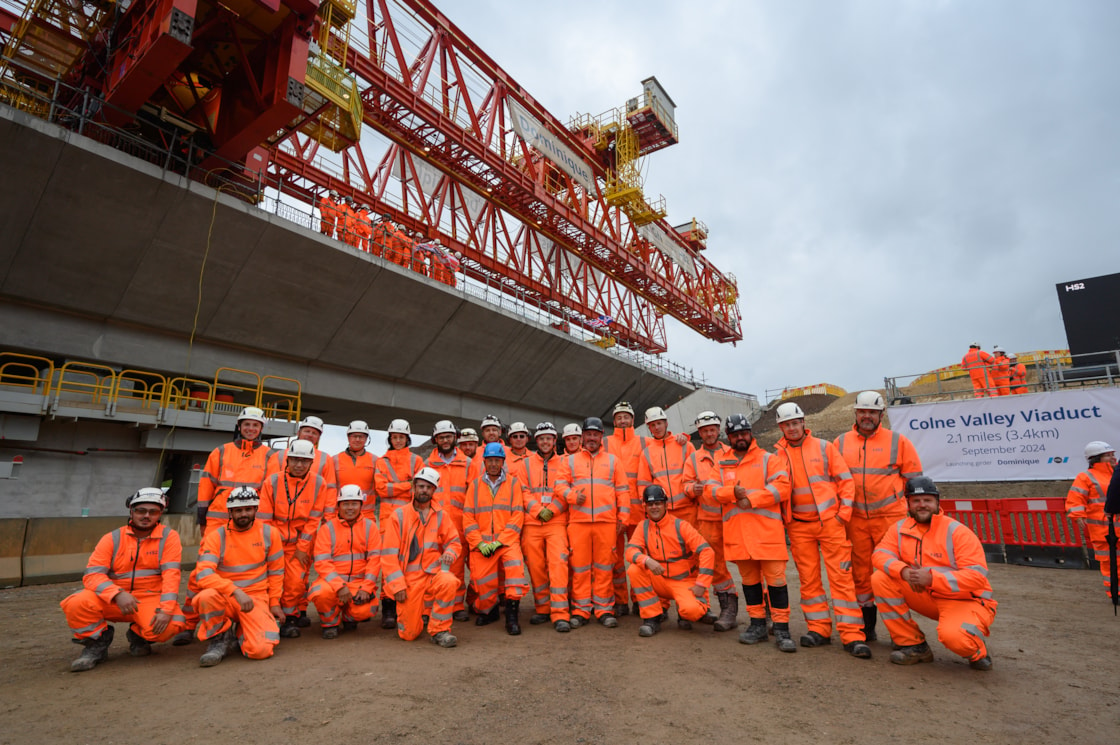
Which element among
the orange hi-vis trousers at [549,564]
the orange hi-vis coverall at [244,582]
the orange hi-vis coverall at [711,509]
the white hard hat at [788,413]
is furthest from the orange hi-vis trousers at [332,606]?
the white hard hat at [788,413]

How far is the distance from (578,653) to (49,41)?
1558 centimetres

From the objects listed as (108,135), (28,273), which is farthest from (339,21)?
(28,273)

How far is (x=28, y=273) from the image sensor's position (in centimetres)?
1019

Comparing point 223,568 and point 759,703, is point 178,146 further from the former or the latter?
point 759,703

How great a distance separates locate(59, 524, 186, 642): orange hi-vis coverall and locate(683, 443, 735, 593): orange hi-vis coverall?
4527 millimetres

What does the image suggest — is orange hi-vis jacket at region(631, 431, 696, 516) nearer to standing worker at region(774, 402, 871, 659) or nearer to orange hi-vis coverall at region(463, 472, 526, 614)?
standing worker at region(774, 402, 871, 659)

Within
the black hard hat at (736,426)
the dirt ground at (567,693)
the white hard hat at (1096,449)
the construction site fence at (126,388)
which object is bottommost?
the dirt ground at (567,693)

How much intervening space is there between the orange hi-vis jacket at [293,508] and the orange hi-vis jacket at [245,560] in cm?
39

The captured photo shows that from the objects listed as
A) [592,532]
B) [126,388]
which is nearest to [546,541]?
[592,532]

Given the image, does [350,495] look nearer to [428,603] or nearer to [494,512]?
[428,603]

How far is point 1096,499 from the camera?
6.92 meters

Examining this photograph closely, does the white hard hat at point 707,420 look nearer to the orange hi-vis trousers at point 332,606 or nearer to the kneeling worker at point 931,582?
the kneeling worker at point 931,582

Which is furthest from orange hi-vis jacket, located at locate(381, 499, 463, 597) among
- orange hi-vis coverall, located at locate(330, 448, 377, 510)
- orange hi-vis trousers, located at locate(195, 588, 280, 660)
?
orange hi-vis coverall, located at locate(330, 448, 377, 510)

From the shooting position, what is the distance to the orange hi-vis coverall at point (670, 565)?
5027mm
